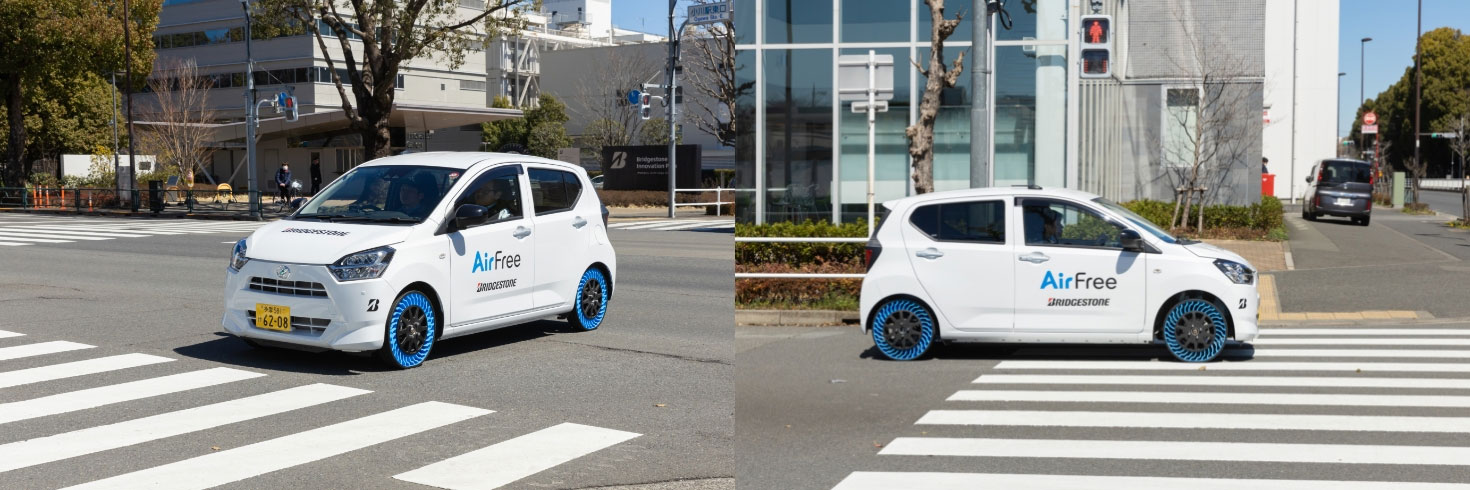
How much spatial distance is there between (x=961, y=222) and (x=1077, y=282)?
0.94 m

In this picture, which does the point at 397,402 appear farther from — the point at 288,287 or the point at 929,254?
the point at 929,254

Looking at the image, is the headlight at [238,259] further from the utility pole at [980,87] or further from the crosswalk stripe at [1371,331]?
the crosswalk stripe at [1371,331]

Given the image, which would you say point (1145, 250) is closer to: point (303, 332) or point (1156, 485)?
point (1156, 485)

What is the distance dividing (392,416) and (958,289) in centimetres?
403

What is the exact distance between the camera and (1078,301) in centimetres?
929

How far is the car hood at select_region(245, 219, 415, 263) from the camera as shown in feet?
29.7

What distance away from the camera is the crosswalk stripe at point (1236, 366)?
9430mm

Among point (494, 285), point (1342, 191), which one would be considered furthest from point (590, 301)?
point (1342, 191)

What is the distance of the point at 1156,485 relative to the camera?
550cm

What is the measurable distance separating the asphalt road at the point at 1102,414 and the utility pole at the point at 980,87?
1591mm

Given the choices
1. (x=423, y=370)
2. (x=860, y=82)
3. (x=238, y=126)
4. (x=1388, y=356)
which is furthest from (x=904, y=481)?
(x=238, y=126)

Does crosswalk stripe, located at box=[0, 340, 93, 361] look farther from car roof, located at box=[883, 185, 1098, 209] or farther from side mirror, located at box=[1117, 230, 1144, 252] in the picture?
side mirror, located at box=[1117, 230, 1144, 252]

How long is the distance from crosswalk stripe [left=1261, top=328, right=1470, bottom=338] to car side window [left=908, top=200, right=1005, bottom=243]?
4218 millimetres

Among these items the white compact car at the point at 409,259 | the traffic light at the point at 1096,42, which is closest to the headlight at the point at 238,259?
the white compact car at the point at 409,259
